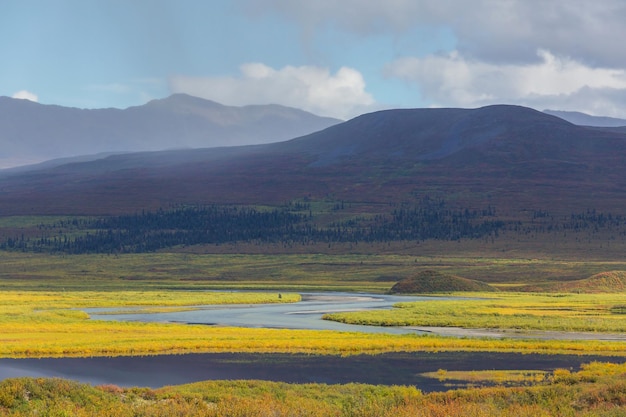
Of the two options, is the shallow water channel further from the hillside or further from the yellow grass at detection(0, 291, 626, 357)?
A: the hillside

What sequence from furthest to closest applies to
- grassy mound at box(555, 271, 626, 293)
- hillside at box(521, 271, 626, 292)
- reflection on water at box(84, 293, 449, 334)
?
1. grassy mound at box(555, 271, 626, 293)
2. hillside at box(521, 271, 626, 292)
3. reflection on water at box(84, 293, 449, 334)

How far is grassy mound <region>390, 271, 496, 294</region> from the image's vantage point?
127125 millimetres

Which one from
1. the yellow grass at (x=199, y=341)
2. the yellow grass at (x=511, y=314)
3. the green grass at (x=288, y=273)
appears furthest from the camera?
the green grass at (x=288, y=273)

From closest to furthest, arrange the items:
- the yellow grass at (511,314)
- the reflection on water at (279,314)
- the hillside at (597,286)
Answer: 1. the yellow grass at (511,314)
2. the reflection on water at (279,314)
3. the hillside at (597,286)

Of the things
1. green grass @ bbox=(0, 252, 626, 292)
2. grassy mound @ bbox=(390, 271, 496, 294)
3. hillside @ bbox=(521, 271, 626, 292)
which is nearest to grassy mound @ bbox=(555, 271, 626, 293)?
hillside @ bbox=(521, 271, 626, 292)

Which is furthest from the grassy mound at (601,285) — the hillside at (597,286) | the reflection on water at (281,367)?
the reflection on water at (281,367)

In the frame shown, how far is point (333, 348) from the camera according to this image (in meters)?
58.8

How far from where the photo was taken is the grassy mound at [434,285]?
127125 millimetres

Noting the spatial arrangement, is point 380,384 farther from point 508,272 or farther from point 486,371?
point 508,272

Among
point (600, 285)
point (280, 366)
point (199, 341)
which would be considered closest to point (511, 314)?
point (199, 341)

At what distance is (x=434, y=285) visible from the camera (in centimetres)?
12812

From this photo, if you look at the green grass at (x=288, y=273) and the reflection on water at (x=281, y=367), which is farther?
the green grass at (x=288, y=273)

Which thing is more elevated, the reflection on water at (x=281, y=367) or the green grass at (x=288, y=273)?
the reflection on water at (x=281, y=367)

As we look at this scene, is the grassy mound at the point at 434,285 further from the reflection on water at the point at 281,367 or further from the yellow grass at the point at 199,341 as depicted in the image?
the reflection on water at the point at 281,367
